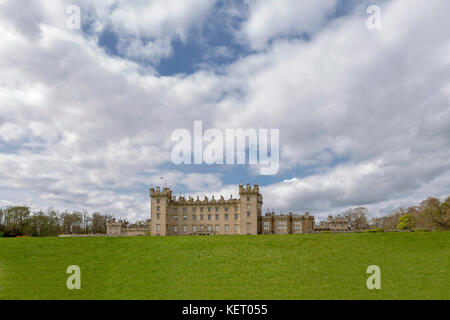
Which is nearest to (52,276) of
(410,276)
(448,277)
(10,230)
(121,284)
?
(121,284)

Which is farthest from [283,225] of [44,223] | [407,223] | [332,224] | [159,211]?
[44,223]

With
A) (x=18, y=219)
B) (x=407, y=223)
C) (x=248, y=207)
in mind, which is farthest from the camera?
(x=18, y=219)

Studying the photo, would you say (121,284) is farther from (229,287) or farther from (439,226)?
(439,226)

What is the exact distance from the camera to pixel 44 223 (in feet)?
310

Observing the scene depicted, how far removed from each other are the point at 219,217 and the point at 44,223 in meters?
53.7

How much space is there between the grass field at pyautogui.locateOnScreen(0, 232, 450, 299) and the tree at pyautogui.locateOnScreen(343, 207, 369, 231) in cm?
4785

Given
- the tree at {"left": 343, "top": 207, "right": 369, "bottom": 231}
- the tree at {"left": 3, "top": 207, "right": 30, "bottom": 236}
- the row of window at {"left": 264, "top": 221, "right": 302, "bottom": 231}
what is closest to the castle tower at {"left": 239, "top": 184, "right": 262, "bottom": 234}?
the row of window at {"left": 264, "top": 221, "right": 302, "bottom": 231}

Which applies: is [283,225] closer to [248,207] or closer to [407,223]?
[248,207]

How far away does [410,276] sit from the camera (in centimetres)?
Result: 3191

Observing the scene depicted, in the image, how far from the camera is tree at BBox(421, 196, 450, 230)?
2653 inches

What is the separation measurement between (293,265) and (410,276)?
1089 centimetres

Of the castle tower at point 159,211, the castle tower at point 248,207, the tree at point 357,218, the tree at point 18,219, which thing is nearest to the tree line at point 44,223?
the tree at point 18,219

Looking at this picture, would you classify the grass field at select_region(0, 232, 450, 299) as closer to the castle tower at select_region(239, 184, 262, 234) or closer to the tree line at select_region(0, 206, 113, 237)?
the castle tower at select_region(239, 184, 262, 234)

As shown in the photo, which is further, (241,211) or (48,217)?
(48,217)
